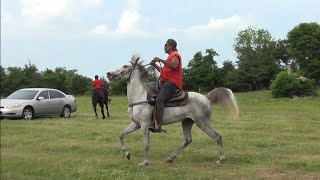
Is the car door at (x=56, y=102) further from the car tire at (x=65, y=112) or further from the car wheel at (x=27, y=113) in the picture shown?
the car wheel at (x=27, y=113)

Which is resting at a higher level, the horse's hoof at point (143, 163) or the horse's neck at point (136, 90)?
the horse's neck at point (136, 90)

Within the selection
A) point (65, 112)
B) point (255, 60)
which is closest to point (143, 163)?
point (65, 112)

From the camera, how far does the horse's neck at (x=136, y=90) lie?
33.8 feet

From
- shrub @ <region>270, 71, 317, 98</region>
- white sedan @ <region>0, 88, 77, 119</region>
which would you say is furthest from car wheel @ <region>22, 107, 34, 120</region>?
shrub @ <region>270, 71, 317, 98</region>

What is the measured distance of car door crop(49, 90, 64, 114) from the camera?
24.7 meters

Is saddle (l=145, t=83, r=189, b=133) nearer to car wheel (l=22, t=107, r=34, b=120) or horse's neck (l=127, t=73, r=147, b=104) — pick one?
horse's neck (l=127, t=73, r=147, b=104)

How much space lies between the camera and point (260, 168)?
9.49m

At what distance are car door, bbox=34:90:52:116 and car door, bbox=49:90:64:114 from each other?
227mm

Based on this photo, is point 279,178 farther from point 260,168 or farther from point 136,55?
point 136,55

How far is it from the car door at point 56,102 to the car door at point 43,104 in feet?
0.75

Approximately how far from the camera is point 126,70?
34.3ft

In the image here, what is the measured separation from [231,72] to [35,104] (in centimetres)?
5158

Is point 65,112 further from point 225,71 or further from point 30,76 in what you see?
point 30,76

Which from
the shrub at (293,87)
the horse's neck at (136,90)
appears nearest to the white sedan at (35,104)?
the horse's neck at (136,90)
